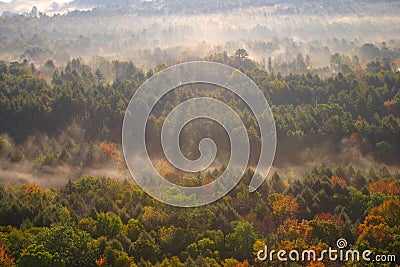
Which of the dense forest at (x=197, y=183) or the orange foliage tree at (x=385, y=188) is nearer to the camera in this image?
the dense forest at (x=197, y=183)

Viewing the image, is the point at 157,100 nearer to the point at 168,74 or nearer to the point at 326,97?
the point at 168,74

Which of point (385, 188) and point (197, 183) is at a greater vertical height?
point (385, 188)

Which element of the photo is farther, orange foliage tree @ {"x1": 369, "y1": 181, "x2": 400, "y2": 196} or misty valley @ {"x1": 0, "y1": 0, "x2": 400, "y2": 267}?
orange foliage tree @ {"x1": 369, "y1": 181, "x2": 400, "y2": 196}

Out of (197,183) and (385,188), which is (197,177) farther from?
(385,188)

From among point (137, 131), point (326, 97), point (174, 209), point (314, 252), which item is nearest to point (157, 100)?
point (137, 131)

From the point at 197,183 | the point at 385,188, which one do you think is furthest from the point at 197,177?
the point at 385,188

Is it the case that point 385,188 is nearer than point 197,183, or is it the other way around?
point 385,188

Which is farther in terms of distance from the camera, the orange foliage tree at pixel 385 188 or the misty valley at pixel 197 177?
the orange foliage tree at pixel 385 188

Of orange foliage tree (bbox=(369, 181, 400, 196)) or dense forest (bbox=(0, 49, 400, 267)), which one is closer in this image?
dense forest (bbox=(0, 49, 400, 267))
